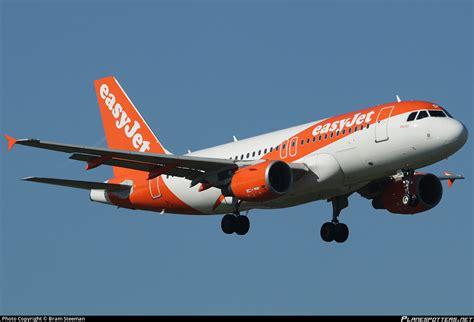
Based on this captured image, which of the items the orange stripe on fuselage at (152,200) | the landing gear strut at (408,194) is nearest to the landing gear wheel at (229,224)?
the orange stripe on fuselage at (152,200)

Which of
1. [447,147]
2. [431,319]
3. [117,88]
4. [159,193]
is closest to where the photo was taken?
[431,319]

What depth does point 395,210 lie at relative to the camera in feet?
182

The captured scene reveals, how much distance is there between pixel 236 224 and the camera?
54625mm

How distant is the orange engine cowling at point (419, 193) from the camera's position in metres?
55.0

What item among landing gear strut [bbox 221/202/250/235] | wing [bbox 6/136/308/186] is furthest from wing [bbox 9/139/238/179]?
landing gear strut [bbox 221/202/250/235]

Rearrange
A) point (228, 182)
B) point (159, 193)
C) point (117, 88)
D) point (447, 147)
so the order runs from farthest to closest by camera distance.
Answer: point (117, 88) < point (159, 193) < point (228, 182) < point (447, 147)

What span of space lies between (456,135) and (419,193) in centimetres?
697

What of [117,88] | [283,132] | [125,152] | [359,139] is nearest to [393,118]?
[359,139]

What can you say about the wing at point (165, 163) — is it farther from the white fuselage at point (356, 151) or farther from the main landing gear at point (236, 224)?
the main landing gear at point (236, 224)

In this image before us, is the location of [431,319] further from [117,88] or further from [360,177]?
[117,88]

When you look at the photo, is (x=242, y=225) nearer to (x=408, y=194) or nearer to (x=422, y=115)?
(x=408, y=194)

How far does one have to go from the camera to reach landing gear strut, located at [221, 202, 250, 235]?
54.6m

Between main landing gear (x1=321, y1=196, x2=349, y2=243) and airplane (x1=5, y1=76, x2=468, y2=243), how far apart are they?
0.05 metres

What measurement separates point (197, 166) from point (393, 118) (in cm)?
887
